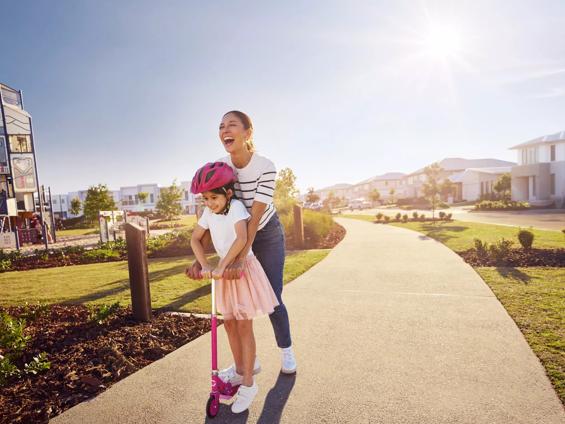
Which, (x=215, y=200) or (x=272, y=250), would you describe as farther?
(x=272, y=250)

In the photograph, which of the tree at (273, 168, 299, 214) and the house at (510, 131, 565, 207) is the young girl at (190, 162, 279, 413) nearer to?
the tree at (273, 168, 299, 214)

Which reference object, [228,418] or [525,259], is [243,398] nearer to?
[228,418]

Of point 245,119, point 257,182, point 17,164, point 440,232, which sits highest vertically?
point 17,164

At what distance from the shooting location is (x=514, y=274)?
253 inches

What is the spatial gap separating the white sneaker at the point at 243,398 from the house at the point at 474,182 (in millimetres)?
54424

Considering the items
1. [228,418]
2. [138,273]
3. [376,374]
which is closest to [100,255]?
[138,273]

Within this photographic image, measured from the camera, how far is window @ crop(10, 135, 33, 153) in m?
19.4

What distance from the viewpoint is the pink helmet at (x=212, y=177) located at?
7.89ft

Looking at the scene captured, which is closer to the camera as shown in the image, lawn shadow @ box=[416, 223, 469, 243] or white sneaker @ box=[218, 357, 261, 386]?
white sneaker @ box=[218, 357, 261, 386]

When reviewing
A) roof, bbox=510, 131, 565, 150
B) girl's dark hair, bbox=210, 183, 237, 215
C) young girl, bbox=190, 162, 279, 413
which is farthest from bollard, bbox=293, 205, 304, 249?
roof, bbox=510, 131, 565, 150

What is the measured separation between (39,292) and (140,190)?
73.7m

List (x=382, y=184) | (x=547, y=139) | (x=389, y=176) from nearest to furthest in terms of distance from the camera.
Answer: (x=547, y=139) < (x=382, y=184) < (x=389, y=176)

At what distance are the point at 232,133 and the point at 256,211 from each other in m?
0.62

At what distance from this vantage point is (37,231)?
19.0m
